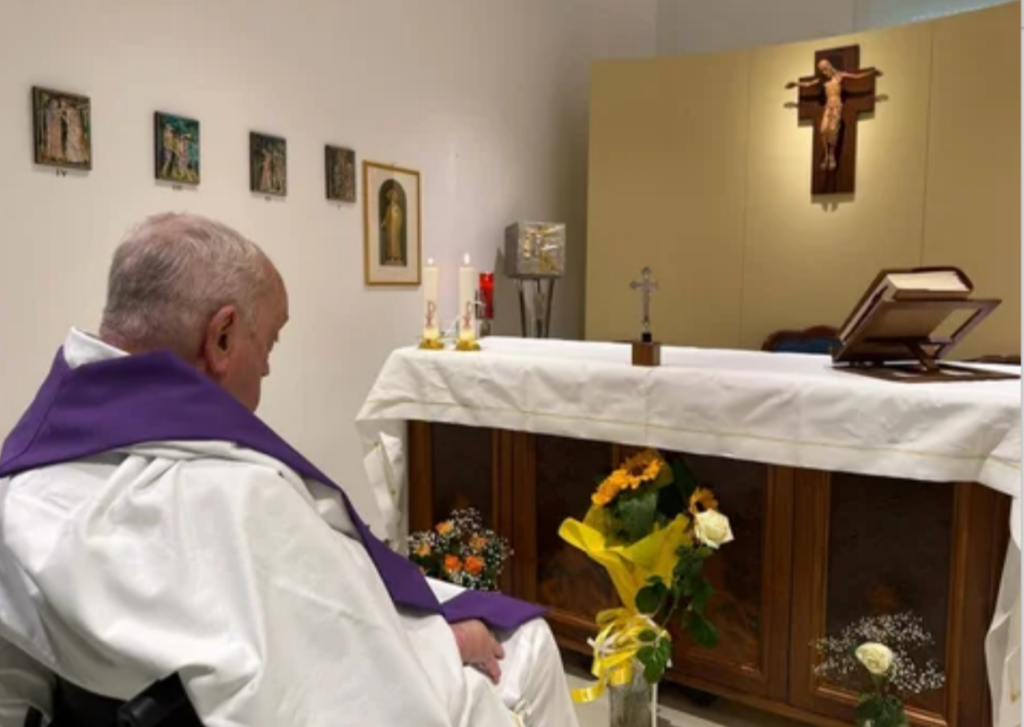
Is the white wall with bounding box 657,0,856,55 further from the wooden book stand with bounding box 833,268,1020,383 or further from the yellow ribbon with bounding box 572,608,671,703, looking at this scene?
the yellow ribbon with bounding box 572,608,671,703

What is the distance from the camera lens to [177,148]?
2639mm

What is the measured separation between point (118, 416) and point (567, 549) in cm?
150

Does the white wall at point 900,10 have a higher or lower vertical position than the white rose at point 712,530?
higher

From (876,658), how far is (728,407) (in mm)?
606

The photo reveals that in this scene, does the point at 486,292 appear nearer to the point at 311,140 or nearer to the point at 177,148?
the point at 311,140

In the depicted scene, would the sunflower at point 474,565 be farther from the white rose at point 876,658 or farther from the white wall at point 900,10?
the white wall at point 900,10

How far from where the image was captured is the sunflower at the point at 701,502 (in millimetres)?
1946

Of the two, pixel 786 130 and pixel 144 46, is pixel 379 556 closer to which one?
pixel 144 46

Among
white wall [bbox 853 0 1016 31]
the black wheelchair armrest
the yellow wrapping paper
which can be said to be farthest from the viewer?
white wall [bbox 853 0 1016 31]

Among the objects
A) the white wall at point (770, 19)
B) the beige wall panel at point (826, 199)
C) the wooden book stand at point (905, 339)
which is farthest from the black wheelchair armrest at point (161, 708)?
the white wall at point (770, 19)

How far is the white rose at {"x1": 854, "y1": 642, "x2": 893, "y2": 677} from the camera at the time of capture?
1625 mm

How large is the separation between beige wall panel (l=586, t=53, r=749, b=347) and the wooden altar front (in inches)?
94.0

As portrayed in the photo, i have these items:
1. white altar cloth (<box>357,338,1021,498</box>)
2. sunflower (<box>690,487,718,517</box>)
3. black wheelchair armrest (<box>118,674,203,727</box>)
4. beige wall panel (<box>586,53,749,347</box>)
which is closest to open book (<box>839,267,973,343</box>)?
white altar cloth (<box>357,338,1021,498</box>)

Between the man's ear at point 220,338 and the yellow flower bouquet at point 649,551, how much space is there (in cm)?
110
